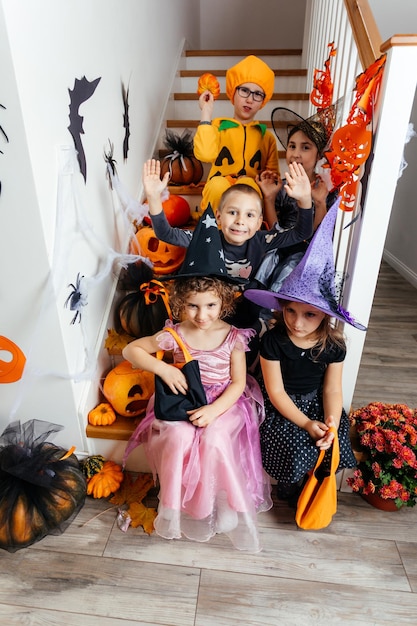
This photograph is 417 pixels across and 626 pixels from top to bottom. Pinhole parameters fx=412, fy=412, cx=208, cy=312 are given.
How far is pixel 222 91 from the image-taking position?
105 inches

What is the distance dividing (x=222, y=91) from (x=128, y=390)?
2.15 meters

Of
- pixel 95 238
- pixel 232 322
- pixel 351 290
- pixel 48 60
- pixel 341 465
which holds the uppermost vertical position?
pixel 48 60

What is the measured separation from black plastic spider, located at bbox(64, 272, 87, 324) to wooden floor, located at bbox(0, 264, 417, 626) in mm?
636

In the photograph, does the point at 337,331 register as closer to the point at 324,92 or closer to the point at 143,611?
the point at 143,611

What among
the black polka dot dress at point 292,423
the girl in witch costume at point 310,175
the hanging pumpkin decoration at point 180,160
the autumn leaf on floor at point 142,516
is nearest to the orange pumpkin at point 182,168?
the hanging pumpkin decoration at point 180,160

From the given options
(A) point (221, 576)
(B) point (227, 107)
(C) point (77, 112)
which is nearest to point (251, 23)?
(B) point (227, 107)

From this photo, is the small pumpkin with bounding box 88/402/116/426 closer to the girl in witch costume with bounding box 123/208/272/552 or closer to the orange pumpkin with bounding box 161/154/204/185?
the girl in witch costume with bounding box 123/208/272/552

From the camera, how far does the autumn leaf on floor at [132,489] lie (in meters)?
1.37

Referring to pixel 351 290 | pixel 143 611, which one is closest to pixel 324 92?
pixel 351 290

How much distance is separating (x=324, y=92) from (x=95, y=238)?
1.11 meters

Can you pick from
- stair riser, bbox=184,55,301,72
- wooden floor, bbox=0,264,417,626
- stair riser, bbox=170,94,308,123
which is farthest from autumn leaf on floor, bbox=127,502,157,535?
stair riser, bbox=184,55,301,72

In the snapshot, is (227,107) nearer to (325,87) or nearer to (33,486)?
(325,87)

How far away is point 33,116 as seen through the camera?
101 centimetres

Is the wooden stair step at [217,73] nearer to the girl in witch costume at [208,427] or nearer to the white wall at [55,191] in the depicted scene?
the white wall at [55,191]
